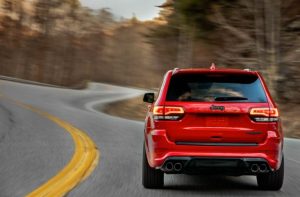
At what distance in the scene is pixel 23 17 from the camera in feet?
255

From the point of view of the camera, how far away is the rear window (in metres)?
6.67

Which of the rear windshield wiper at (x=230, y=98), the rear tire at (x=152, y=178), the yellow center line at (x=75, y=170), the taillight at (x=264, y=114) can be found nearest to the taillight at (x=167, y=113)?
the rear windshield wiper at (x=230, y=98)

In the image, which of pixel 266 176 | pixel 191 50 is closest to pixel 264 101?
pixel 266 176

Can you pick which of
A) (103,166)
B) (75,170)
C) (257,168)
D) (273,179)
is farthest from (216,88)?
(103,166)

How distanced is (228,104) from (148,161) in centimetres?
121

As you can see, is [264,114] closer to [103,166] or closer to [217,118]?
[217,118]

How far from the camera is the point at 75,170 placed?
324 inches

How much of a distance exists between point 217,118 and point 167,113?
1.89ft

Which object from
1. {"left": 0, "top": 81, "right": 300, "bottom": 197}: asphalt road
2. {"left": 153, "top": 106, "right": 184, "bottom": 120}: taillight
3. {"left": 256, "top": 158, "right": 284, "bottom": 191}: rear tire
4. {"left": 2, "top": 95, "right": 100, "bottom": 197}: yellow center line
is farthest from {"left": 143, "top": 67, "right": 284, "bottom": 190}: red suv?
{"left": 2, "top": 95, "right": 100, "bottom": 197}: yellow center line

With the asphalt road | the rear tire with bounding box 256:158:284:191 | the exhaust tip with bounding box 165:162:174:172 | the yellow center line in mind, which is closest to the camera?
the yellow center line

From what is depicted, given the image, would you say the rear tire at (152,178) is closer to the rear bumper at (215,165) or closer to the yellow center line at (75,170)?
the rear bumper at (215,165)

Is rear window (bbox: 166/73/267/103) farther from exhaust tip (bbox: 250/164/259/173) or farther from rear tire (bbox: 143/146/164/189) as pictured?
rear tire (bbox: 143/146/164/189)

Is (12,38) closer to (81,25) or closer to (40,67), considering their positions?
(40,67)

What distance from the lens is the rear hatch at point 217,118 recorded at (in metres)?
6.48
